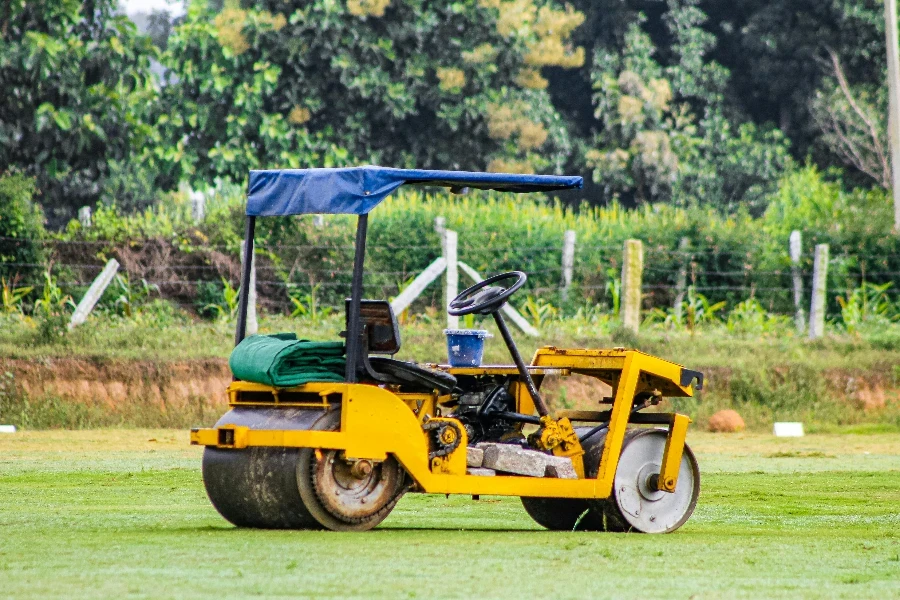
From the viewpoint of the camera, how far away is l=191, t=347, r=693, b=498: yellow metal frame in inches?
379

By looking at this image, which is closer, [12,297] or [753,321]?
[12,297]

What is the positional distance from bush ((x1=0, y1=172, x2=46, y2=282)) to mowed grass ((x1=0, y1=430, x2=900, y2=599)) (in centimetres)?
993

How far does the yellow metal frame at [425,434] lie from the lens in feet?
31.6

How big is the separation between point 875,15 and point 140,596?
32.2 metres

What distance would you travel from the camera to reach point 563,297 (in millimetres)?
25266

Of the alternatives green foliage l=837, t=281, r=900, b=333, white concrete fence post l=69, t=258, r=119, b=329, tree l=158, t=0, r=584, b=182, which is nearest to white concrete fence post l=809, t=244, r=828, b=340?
green foliage l=837, t=281, r=900, b=333

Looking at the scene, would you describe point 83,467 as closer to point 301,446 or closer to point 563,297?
point 301,446

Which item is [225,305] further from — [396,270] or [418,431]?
[418,431]

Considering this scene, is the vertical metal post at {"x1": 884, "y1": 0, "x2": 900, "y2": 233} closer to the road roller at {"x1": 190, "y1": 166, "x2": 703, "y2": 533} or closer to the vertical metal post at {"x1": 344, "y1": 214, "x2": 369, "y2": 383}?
the road roller at {"x1": 190, "y1": 166, "x2": 703, "y2": 533}

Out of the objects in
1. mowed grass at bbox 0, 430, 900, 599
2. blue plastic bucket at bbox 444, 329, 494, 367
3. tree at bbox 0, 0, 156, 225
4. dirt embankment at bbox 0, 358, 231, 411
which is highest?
tree at bbox 0, 0, 156, 225

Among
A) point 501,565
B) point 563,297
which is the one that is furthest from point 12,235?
point 501,565

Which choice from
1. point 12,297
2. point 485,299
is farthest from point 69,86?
point 485,299

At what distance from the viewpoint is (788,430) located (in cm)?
2022

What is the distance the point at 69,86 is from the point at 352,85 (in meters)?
5.82
